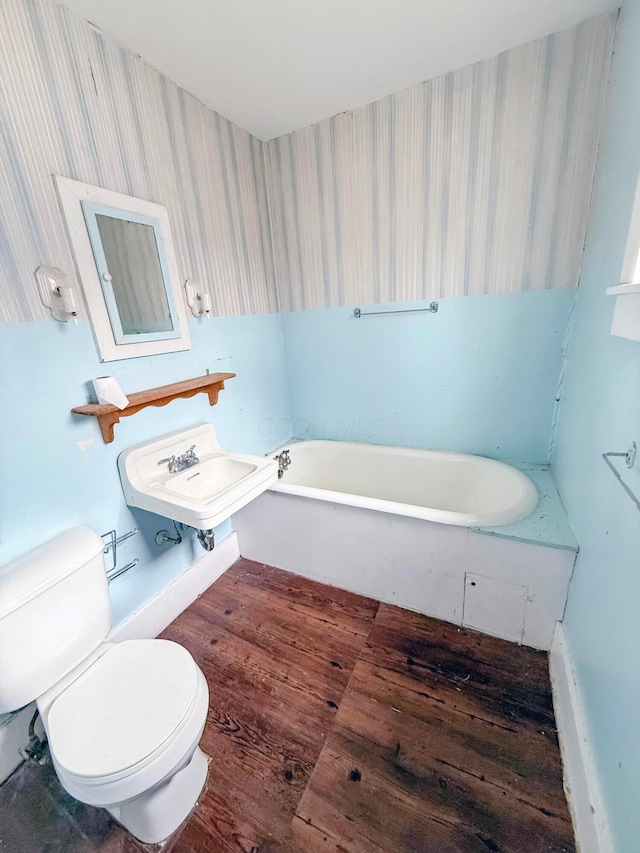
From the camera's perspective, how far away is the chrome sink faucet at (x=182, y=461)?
1.53 m

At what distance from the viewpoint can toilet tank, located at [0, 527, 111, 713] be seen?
0.90 meters

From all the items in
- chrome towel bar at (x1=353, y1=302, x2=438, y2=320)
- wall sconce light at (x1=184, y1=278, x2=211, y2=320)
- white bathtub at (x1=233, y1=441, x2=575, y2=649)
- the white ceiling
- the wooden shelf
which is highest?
the white ceiling

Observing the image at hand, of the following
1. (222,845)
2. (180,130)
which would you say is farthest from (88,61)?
(222,845)

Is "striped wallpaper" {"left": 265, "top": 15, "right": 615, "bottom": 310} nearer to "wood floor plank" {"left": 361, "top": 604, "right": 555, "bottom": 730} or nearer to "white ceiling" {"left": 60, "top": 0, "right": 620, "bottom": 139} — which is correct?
"white ceiling" {"left": 60, "top": 0, "right": 620, "bottom": 139}

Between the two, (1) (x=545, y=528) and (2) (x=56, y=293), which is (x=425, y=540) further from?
(2) (x=56, y=293)

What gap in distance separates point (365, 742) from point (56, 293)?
5.99 ft

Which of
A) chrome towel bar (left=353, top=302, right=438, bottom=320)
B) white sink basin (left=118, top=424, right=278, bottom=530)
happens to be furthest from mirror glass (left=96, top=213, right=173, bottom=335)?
chrome towel bar (left=353, top=302, right=438, bottom=320)

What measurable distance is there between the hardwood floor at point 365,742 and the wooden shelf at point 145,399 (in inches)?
41.0

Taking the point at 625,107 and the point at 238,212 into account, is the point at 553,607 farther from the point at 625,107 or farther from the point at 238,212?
the point at 238,212

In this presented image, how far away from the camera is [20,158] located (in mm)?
1038

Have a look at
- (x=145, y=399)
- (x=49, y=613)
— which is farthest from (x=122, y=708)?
(x=145, y=399)

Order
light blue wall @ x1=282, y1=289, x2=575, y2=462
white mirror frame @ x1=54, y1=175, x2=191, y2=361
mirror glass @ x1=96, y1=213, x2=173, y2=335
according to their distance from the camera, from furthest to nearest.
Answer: light blue wall @ x1=282, y1=289, x2=575, y2=462, mirror glass @ x1=96, y1=213, x2=173, y2=335, white mirror frame @ x1=54, y1=175, x2=191, y2=361

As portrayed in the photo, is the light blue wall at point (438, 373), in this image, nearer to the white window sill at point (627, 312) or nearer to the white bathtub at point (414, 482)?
the white bathtub at point (414, 482)

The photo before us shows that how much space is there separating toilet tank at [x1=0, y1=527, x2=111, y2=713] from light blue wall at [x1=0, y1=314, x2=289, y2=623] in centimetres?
14
